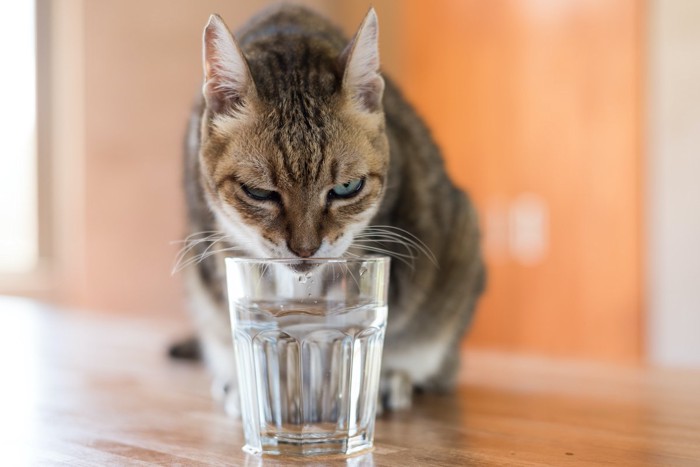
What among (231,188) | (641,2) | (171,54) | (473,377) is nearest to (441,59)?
(641,2)

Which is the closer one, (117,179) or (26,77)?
(117,179)

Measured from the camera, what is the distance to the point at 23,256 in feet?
13.8

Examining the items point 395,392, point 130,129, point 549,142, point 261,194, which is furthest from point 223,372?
point 130,129

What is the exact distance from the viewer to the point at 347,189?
99 centimetres

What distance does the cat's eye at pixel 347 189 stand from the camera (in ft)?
3.22

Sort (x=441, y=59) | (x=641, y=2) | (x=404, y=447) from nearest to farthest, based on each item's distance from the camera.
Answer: (x=404, y=447) < (x=641, y=2) < (x=441, y=59)

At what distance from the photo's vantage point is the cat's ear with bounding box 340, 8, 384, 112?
95 cm

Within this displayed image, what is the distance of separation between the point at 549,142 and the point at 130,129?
185 cm

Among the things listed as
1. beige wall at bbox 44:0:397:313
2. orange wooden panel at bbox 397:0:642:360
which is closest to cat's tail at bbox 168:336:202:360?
orange wooden panel at bbox 397:0:642:360

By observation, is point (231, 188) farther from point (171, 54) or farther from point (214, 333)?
point (171, 54)

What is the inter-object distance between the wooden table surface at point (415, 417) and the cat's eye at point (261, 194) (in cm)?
26

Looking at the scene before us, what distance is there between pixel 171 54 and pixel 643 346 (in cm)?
233

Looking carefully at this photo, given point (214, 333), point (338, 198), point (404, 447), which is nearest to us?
point (404, 447)

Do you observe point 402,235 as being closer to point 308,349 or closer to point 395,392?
point 395,392
